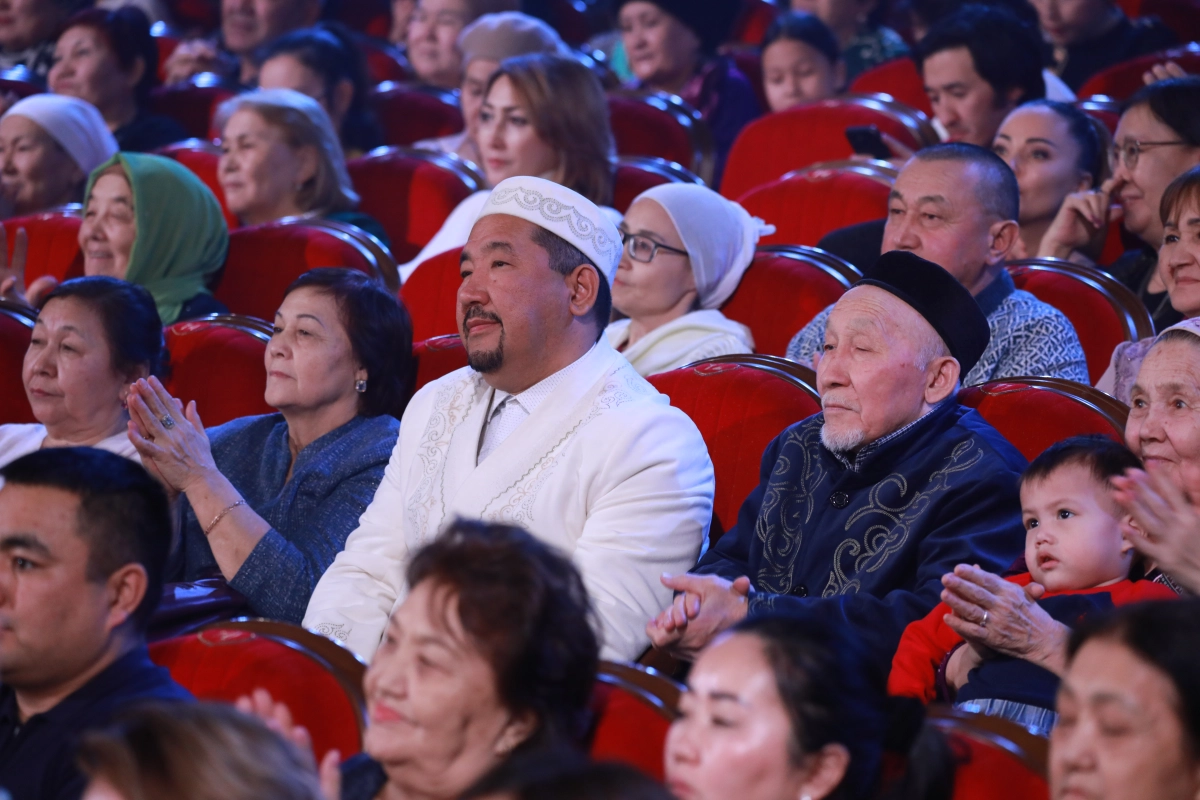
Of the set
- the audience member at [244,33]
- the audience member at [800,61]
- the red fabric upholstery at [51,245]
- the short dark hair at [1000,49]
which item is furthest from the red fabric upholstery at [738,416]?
the audience member at [244,33]

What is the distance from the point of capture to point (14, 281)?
13.2ft

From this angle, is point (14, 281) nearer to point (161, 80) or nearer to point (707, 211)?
point (707, 211)

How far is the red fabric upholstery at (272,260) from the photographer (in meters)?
3.94

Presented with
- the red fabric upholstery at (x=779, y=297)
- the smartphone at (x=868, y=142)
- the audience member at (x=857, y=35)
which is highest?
the audience member at (x=857, y=35)

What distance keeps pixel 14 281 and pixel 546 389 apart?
2.06 metres

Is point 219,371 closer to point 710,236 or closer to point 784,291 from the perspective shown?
point 710,236

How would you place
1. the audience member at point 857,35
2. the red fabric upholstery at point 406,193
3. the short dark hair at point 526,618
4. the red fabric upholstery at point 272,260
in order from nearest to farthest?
the short dark hair at point 526,618 → the red fabric upholstery at point 272,260 → the red fabric upholstery at point 406,193 → the audience member at point 857,35

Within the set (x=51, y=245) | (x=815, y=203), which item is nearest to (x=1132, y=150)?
(x=815, y=203)

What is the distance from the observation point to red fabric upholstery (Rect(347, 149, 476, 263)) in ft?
15.5

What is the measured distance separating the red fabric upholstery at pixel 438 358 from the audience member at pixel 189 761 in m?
1.92

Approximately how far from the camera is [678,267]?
3.58 m

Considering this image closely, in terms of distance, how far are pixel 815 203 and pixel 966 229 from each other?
94cm

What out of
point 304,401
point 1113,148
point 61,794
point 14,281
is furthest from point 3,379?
Result: point 1113,148

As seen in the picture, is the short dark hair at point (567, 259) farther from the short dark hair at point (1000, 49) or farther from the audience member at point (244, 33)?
the audience member at point (244, 33)
